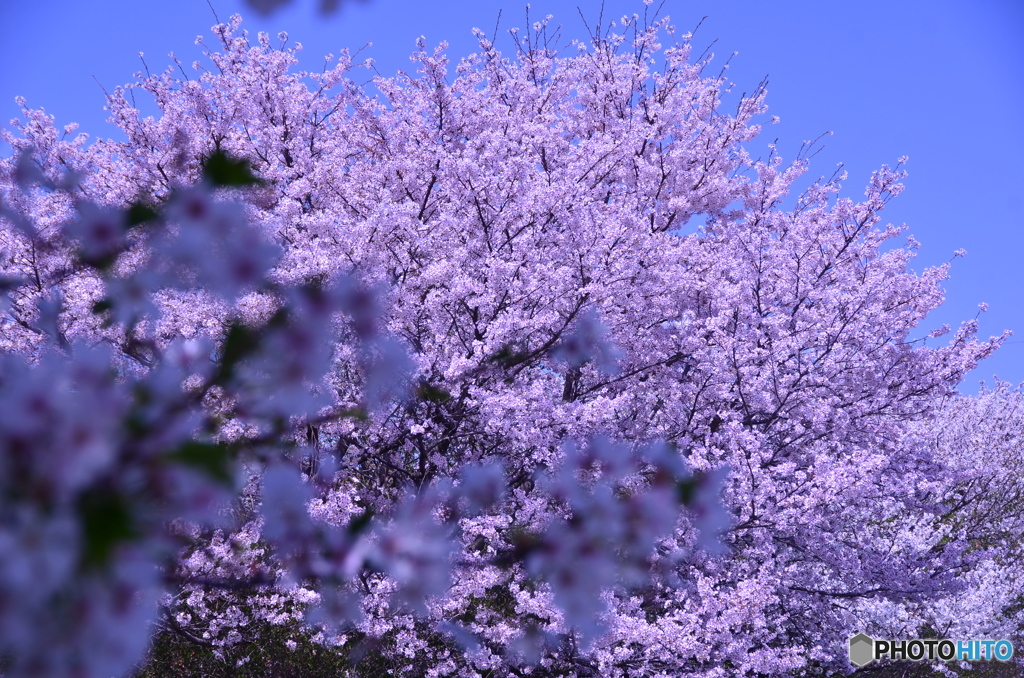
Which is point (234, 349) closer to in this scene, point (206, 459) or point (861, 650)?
point (206, 459)

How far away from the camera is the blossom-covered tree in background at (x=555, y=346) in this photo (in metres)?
6.44

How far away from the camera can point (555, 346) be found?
7.84m

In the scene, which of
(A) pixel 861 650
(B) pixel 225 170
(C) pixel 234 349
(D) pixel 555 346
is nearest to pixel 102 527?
(C) pixel 234 349

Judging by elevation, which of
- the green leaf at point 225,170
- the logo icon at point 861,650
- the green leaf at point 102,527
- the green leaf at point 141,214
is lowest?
the green leaf at point 102,527

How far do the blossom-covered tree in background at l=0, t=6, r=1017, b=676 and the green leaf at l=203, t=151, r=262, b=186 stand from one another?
137 cm

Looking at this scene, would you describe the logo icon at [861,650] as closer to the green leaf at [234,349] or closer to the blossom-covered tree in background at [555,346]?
the blossom-covered tree in background at [555,346]

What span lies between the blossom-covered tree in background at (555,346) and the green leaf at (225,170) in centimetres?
137

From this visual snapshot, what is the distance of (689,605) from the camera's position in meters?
6.68

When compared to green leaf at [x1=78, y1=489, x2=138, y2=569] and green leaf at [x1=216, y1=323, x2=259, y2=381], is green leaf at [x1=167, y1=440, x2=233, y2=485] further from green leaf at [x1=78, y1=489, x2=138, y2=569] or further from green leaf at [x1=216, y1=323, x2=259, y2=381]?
green leaf at [x1=216, y1=323, x2=259, y2=381]

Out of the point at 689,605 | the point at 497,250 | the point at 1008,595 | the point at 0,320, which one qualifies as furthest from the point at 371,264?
the point at 1008,595

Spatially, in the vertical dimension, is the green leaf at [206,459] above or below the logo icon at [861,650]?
below

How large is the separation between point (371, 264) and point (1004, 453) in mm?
16855

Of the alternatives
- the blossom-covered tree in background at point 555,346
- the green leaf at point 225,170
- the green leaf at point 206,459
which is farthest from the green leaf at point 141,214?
the blossom-covered tree in background at point 555,346

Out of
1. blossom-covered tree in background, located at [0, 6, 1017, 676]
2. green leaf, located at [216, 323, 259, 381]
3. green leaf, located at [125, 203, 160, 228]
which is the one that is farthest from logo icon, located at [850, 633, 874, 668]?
green leaf, located at [125, 203, 160, 228]
